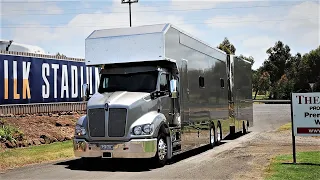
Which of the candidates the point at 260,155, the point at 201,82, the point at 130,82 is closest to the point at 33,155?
the point at 130,82

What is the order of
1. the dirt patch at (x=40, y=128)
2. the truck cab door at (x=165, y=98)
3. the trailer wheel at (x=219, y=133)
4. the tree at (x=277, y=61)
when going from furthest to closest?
the tree at (x=277, y=61), the trailer wheel at (x=219, y=133), the dirt patch at (x=40, y=128), the truck cab door at (x=165, y=98)

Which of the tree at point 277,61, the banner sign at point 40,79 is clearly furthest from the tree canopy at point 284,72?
the banner sign at point 40,79

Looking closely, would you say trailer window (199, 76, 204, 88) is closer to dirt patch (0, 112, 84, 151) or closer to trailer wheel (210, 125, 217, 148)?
trailer wheel (210, 125, 217, 148)

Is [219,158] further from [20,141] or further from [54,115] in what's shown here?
[54,115]

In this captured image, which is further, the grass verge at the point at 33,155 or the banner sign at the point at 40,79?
the banner sign at the point at 40,79

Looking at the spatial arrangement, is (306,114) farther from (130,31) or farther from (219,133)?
(219,133)

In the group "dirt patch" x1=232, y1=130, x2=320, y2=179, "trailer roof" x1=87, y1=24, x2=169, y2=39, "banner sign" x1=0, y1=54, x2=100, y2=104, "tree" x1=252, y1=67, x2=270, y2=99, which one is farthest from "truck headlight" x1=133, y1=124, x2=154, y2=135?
"tree" x1=252, y1=67, x2=270, y2=99

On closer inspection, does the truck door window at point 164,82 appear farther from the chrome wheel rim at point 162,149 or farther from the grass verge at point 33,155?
the grass verge at point 33,155

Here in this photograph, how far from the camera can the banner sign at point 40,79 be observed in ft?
64.1

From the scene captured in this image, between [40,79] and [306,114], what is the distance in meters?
13.7

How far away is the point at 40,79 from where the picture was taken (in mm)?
21375

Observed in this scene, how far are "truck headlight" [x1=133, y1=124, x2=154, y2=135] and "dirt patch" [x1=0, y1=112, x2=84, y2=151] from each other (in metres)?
6.81

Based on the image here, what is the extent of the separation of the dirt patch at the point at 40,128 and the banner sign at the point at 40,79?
3.25 ft

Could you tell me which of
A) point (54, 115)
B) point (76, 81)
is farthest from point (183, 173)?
point (76, 81)
